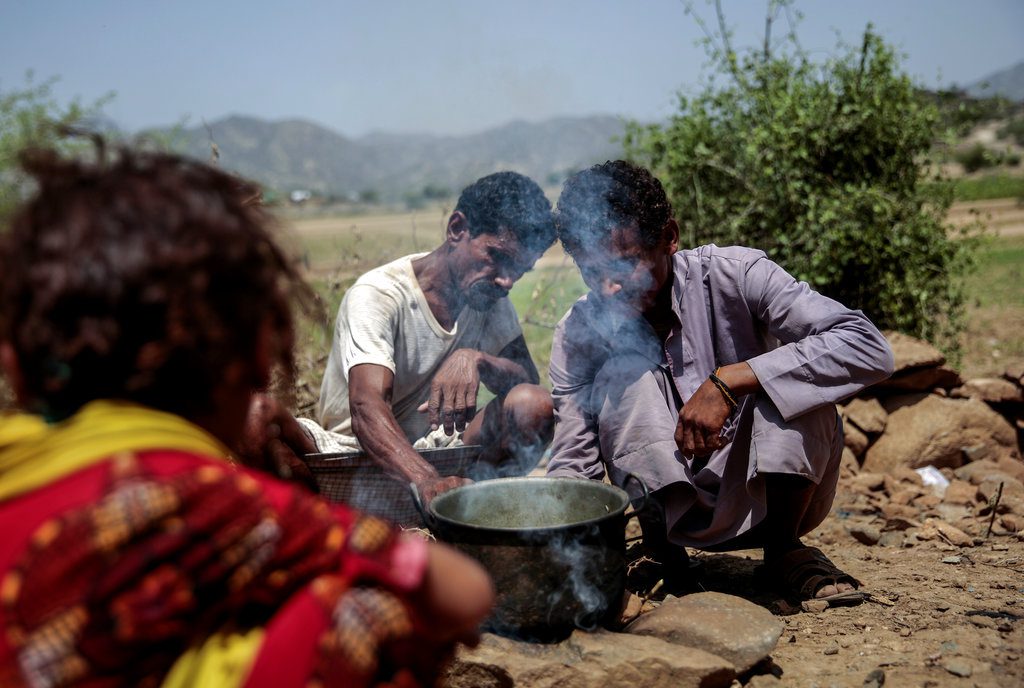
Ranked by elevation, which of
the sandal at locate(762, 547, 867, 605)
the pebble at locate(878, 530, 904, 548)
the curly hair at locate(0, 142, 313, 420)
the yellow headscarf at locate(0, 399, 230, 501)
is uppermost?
the curly hair at locate(0, 142, 313, 420)

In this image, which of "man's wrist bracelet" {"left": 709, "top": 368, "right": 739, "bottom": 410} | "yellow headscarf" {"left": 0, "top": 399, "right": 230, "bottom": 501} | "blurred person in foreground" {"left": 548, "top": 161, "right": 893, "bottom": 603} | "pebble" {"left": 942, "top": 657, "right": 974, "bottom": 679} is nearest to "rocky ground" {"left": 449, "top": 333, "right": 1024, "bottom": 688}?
"pebble" {"left": 942, "top": 657, "right": 974, "bottom": 679}

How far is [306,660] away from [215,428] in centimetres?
42

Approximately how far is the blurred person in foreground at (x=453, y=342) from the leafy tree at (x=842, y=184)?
260 centimetres

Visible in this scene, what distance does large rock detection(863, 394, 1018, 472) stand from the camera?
15.7 ft

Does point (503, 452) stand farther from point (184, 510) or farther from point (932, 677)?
point (184, 510)

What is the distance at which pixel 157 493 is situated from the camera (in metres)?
1.22

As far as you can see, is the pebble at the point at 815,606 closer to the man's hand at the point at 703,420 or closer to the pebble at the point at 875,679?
the pebble at the point at 875,679

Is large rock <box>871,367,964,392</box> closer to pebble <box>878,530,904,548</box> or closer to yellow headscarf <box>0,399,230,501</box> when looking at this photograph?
pebble <box>878,530,904,548</box>

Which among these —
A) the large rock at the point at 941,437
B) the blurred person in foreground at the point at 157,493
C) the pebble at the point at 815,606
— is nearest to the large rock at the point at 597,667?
the pebble at the point at 815,606

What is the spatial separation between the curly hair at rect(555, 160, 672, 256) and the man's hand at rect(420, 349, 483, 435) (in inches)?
26.8

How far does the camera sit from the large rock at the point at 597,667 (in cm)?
247

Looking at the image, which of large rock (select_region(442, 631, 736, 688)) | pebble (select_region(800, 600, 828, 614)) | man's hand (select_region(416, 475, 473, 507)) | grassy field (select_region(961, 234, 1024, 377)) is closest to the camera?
large rock (select_region(442, 631, 736, 688))

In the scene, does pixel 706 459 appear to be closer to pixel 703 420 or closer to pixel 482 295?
pixel 703 420

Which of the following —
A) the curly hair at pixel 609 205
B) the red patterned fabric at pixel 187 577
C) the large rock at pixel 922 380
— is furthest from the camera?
the large rock at pixel 922 380
